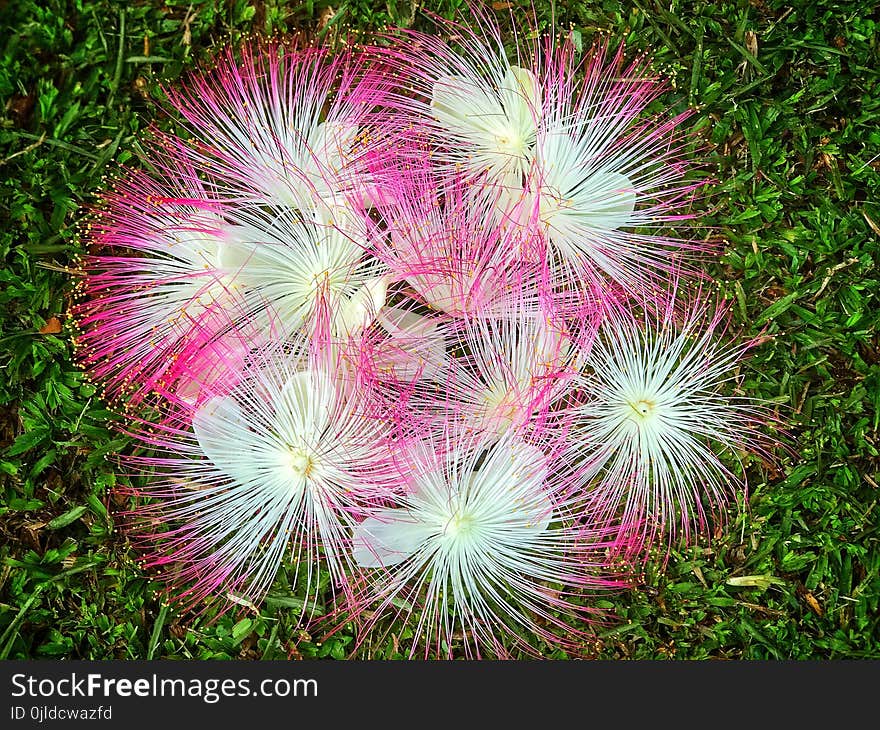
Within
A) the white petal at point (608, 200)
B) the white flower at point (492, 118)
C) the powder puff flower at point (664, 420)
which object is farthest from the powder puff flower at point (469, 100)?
the powder puff flower at point (664, 420)

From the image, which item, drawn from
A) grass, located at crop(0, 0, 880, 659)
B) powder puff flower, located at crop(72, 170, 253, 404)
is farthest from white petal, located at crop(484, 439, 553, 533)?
powder puff flower, located at crop(72, 170, 253, 404)

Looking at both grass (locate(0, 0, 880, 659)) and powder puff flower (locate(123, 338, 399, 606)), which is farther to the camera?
grass (locate(0, 0, 880, 659))

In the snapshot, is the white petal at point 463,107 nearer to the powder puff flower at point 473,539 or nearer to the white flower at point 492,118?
the white flower at point 492,118

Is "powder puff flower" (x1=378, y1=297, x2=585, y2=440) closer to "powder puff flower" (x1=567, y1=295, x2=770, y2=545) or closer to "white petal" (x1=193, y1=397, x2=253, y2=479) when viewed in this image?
"powder puff flower" (x1=567, y1=295, x2=770, y2=545)

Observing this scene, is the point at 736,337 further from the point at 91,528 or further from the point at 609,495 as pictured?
the point at 91,528

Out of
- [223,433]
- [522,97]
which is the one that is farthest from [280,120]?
[223,433]
